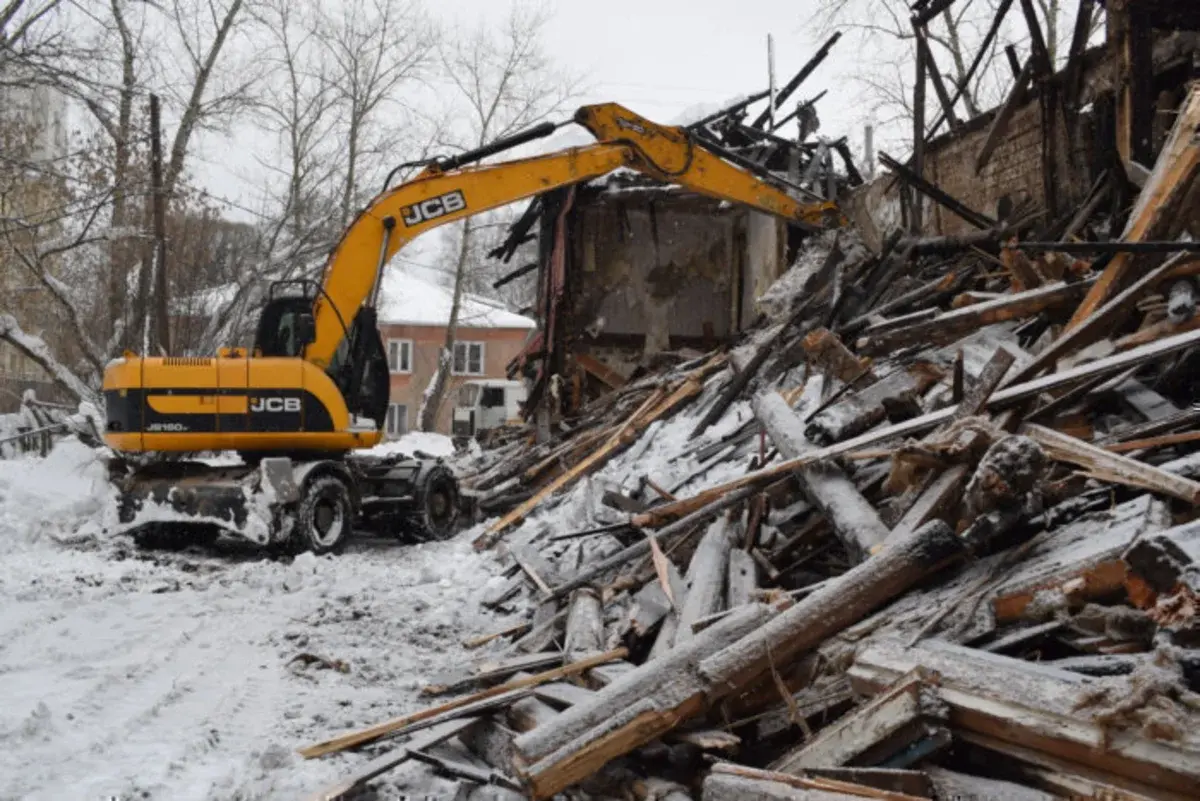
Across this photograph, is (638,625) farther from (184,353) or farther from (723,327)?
(184,353)

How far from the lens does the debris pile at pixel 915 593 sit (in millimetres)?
2920

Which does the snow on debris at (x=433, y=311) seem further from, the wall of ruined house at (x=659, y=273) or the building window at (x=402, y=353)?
the wall of ruined house at (x=659, y=273)

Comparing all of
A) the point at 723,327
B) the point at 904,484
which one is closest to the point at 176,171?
the point at 723,327

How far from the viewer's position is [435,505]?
1172cm

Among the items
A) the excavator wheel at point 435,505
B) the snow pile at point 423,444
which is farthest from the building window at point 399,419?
the excavator wheel at point 435,505

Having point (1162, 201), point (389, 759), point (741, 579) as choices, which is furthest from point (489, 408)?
point (389, 759)

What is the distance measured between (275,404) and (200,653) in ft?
14.8

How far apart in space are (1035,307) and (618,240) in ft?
32.4

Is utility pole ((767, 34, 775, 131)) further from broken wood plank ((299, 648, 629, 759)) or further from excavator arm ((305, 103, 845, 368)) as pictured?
broken wood plank ((299, 648, 629, 759))

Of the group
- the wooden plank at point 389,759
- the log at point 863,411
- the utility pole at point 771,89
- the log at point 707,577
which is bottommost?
the wooden plank at point 389,759

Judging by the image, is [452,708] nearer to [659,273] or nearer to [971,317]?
[971,317]

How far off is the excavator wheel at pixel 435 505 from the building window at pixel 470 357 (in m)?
35.3

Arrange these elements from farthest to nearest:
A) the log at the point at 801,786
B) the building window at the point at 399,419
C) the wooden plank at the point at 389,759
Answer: the building window at the point at 399,419 < the wooden plank at the point at 389,759 < the log at the point at 801,786

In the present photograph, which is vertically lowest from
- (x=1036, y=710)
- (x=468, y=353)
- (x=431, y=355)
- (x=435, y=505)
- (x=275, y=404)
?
(x=435, y=505)
